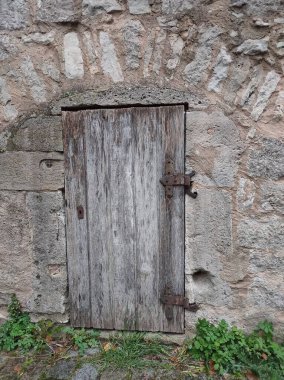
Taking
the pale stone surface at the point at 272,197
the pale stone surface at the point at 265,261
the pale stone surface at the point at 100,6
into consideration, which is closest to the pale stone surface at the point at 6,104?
the pale stone surface at the point at 100,6

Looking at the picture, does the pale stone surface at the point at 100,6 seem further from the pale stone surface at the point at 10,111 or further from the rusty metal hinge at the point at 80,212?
the rusty metal hinge at the point at 80,212

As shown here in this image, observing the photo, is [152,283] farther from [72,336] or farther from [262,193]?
[262,193]

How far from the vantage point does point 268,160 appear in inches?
88.2

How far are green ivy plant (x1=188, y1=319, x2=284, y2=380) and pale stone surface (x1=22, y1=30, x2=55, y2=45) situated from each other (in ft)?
7.18

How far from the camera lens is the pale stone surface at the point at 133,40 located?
2.27m

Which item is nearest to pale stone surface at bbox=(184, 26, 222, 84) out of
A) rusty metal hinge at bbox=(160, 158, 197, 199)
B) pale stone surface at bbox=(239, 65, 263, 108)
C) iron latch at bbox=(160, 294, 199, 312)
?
pale stone surface at bbox=(239, 65, 263, 108)

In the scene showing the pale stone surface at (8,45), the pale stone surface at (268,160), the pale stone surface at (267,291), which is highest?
the pale stone surface at (8,45)

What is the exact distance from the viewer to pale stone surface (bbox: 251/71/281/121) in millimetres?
2180

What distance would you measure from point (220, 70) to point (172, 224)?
1066 millimetres

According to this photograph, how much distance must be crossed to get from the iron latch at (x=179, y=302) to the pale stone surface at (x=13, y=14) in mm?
2146

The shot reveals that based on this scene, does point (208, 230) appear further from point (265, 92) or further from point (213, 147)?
point (265, 92)

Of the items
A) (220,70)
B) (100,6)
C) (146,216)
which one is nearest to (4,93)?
(100,6)

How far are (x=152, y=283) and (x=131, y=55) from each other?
1.60 metres

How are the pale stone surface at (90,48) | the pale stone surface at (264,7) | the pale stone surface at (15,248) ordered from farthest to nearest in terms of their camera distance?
the pale stone surface at (15,248)
the pale stone surface at (90,48)
the pale stone surface at (264,7)
